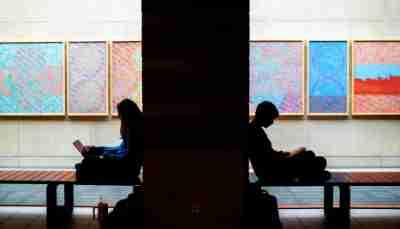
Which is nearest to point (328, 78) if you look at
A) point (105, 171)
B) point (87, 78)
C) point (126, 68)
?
point (126, 68)

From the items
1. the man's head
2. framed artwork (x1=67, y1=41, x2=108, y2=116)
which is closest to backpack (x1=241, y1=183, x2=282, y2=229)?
the man's head

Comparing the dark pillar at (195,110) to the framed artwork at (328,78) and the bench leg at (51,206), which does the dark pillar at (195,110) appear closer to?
the bench leg at (51,206)

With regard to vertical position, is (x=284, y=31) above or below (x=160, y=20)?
above

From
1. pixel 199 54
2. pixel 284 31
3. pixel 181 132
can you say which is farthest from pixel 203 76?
pixel 284 31

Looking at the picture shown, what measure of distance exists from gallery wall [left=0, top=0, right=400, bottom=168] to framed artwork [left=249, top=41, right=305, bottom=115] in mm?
157

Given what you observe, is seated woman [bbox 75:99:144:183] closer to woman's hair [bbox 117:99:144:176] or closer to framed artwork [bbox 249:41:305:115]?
woman's hair [bbox 117:99:144:176]

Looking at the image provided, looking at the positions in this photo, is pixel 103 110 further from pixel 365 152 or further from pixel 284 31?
pixel 365 152

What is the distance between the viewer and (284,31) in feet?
24.6

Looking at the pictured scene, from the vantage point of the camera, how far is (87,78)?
24.7 feet

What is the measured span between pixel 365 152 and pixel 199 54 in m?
5.01

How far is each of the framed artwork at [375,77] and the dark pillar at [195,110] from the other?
469 centimetres

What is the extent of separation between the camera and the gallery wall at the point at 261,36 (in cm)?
746

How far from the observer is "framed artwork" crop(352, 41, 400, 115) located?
24.2 feet

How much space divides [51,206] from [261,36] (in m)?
3.91
